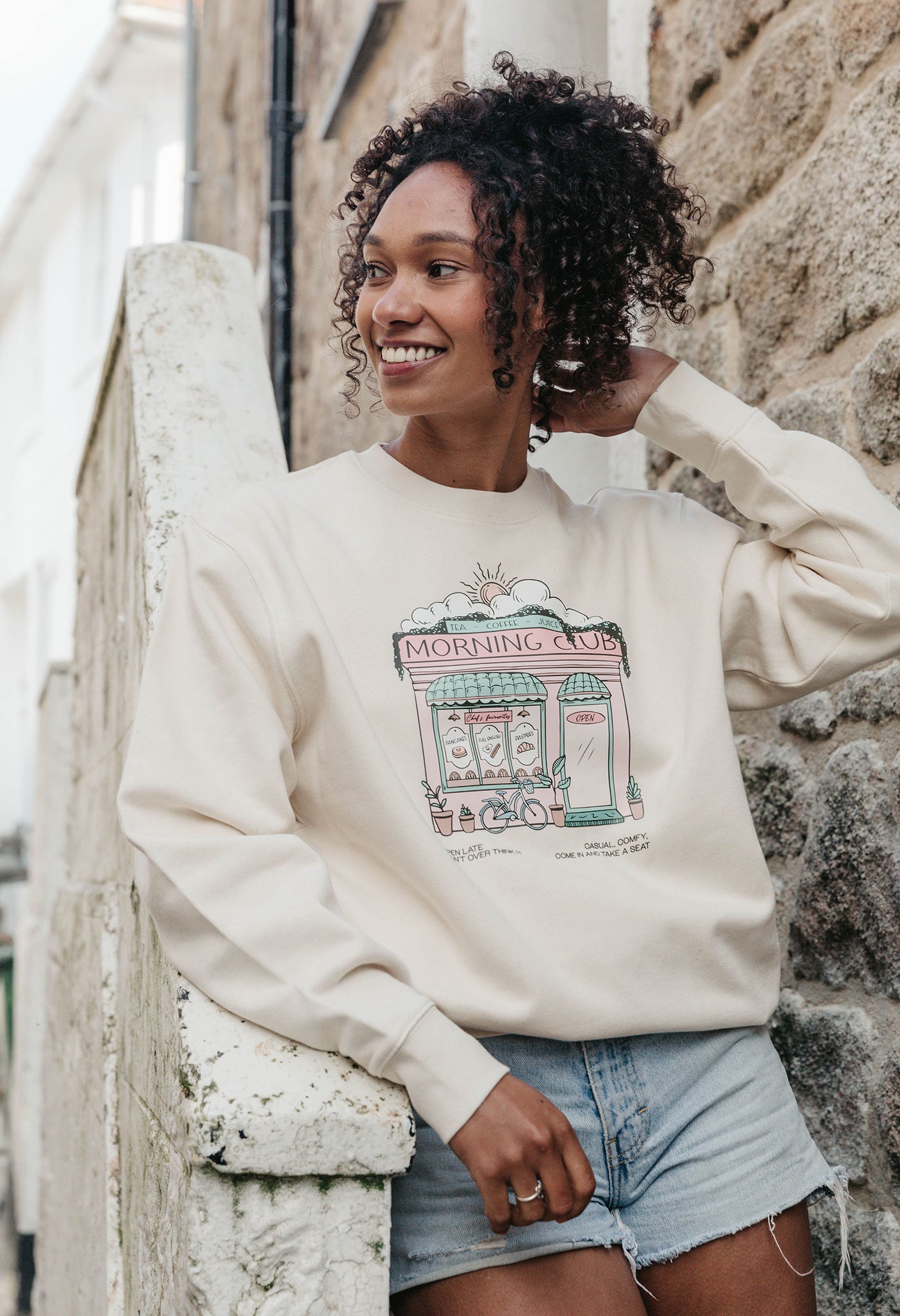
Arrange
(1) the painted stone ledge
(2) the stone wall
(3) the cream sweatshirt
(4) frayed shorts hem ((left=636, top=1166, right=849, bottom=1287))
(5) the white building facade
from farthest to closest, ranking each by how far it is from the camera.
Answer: (5) the white building facade → (2) the stone wall → (4) frayed shorts hem ((left=636, top=1166, right=849, bottom=1287)) → (3) the cream sweatshirt → (1) the painted stone ledge

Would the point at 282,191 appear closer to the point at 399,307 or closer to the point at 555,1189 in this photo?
the point at 399,307

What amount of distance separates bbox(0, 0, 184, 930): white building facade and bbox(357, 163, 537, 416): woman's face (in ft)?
29.1

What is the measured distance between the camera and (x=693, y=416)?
6.30ft

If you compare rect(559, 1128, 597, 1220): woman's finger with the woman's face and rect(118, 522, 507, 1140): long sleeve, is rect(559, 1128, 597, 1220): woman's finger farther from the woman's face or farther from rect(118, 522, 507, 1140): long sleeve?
the woman's face

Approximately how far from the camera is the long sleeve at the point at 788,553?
1826 millimetres

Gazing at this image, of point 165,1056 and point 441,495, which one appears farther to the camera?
point 441,495

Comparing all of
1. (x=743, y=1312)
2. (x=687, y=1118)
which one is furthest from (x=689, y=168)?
(x=743, y=1312)

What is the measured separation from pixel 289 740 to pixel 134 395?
98cm

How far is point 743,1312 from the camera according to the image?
153 centimetres

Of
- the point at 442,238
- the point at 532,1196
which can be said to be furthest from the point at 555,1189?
the point at 442,238

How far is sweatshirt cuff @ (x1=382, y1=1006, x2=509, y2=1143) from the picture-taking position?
132 cm

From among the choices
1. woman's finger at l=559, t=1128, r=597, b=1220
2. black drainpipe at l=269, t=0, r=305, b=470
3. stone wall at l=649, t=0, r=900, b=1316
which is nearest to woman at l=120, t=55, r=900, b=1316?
woman's finger at l=559, t=1128, r=597, b=1220

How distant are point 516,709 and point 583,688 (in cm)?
11

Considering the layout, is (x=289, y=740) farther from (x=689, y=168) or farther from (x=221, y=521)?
(x=689, y=168)
